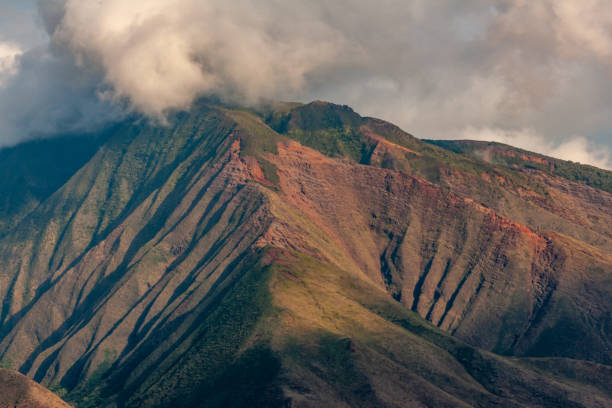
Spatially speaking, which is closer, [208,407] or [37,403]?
[37,403]

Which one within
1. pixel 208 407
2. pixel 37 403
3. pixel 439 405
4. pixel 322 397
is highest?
pixel 439 405

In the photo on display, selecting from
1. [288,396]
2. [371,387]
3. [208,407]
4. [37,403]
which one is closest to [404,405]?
[371,387]

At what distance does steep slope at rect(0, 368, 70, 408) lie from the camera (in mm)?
183250

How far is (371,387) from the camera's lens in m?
198

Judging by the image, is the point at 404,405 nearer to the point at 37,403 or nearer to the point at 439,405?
the point at 439,405

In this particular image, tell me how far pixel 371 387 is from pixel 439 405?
17.9m

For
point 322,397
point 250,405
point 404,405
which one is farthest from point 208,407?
point 404,405

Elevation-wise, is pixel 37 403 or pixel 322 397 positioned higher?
pixel 322 397

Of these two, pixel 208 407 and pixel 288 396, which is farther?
pixel 208 407

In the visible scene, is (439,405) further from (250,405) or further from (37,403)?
(37,403)

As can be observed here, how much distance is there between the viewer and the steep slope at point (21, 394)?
18325 centimetres

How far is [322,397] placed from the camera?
623ft

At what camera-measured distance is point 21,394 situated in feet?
610

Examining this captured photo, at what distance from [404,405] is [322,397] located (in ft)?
67.6
